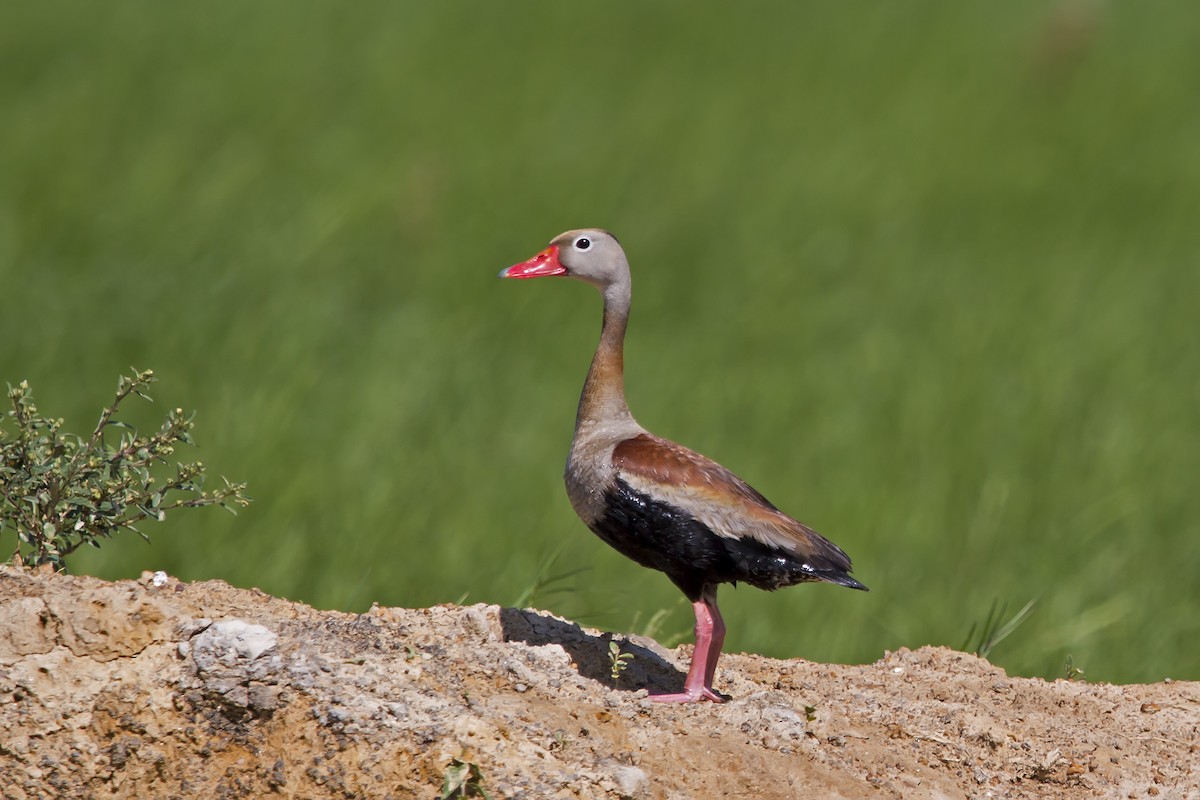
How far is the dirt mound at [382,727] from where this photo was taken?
360cm

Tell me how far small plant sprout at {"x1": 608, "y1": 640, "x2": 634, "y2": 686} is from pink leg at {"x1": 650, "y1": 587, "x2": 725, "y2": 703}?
0.13m

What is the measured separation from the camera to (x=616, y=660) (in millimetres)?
4324

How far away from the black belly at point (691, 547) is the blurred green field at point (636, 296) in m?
1.85

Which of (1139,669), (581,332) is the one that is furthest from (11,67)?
(1139,669)

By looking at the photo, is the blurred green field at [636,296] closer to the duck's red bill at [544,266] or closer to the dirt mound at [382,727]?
the duck's red bill at [544,266]

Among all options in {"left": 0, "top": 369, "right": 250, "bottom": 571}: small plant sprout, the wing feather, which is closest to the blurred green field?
{"left": 0, "top": 369, "right": 250, "bottom": 571}: small plant sprout

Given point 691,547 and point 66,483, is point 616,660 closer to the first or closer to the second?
point 691,547

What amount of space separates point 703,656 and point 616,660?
0.81 ft

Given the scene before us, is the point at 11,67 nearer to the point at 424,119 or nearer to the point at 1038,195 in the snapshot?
the point at 424,119

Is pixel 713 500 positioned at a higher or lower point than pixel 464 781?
higher

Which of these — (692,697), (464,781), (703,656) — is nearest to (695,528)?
(703,656)

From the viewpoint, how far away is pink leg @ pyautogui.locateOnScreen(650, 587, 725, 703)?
14.4 ft

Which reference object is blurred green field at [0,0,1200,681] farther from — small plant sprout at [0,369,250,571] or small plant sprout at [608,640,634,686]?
small plant sprout at [0,369,250,571]

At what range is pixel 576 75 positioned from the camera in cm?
1585
